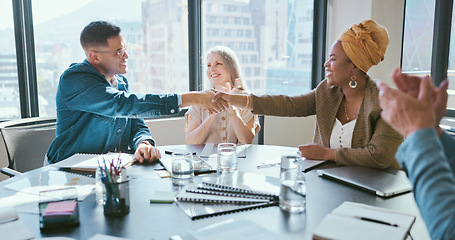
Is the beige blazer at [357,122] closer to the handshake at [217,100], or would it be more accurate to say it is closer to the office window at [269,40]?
the handshake at [217,100]

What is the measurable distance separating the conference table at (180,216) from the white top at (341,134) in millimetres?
533

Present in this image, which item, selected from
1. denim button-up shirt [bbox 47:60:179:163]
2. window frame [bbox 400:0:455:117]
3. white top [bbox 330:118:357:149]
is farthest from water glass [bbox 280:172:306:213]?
window frame [bbox 400:0:455:117]

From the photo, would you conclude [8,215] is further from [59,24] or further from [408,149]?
[59,24]

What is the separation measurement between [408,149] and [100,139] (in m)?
1.65

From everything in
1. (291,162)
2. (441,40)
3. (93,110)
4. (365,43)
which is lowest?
(291,162)

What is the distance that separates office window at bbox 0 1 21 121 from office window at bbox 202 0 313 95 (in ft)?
5.56

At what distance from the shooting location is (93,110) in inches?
79.3

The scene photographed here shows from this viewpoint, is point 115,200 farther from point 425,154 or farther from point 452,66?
point 452,66

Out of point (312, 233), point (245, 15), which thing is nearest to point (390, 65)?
point (245, 15)

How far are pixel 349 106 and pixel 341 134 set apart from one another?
0.57 ft

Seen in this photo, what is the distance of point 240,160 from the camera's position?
1.86 metres

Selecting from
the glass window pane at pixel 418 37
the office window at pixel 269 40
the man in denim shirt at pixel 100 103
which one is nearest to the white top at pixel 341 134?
the man in denim shirt at pixel 100 103

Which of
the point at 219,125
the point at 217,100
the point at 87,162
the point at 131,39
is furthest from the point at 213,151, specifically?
the point at 131,39

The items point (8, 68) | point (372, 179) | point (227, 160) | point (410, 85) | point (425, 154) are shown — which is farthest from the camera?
point (8, 68)
